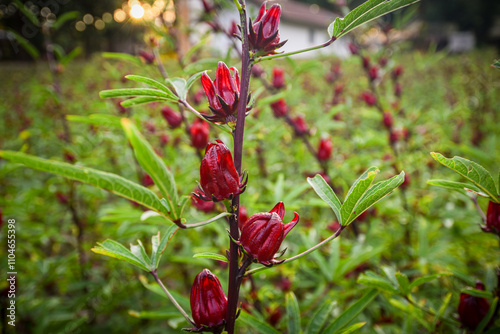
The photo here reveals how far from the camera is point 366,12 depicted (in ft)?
1.63

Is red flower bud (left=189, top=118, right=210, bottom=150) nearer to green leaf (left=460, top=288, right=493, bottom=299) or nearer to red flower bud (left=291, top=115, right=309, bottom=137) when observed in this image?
red flower bud (left=291, top=115, right=309, bottom=137)

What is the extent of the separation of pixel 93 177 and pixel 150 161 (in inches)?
3.8

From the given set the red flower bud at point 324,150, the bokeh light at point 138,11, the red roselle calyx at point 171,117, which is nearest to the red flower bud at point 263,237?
the red roselle calyx at point 171,117

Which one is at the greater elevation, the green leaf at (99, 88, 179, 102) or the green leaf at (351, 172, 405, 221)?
the green leaf at (99, 88, 179, 102)

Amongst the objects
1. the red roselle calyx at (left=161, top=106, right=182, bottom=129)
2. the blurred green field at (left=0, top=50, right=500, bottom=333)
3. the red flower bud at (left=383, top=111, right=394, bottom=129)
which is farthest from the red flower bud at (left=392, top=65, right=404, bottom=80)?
the red roselle calyx at (left=161, top=106, right=182, bottom=129)

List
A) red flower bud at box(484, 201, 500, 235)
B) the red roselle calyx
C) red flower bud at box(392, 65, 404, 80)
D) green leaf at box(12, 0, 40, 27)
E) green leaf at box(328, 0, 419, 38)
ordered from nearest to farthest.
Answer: green leaf at box(328, 0, 419, 38)
red flower bud at box(484, 201, 500, 235)
the red roselle calyx
green leaf at box(12, 0, 40, 27)
red flower bud at box(392, 65, 404, 80)

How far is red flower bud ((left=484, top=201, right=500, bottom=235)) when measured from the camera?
0.65m

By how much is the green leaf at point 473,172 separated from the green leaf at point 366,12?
267mm

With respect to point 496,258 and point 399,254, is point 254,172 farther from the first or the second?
point 496,258

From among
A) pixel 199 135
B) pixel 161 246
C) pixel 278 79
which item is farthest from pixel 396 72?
pixel 161 246

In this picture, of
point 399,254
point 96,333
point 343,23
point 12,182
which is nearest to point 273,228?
point 343,23

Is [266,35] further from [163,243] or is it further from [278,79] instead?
[278,79]

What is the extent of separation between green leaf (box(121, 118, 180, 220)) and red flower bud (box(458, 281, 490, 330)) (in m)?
0.77

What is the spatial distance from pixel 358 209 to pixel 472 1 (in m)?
17.5
